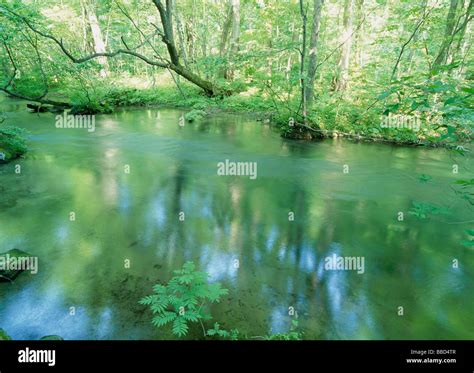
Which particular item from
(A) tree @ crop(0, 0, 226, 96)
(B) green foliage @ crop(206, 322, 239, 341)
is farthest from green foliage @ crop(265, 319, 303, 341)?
(A) tree @ crop(0, 0, 226, 96)

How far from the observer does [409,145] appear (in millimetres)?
12414

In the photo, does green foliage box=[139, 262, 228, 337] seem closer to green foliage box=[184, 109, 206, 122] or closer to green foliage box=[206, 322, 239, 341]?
green foliage box=[206, 322, 239, 341]

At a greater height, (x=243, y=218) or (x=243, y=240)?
(x=243, y=218)

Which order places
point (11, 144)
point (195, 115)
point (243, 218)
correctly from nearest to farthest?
point (195, 115)
point (243, 218)
point (11, 144)

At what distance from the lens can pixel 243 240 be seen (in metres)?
5.48

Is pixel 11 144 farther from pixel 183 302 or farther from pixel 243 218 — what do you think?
pixel 183 302

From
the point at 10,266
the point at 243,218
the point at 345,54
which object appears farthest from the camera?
the point at 345,54

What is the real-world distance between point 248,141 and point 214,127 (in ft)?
10.7

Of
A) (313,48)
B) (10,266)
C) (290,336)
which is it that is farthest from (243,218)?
(313,48)

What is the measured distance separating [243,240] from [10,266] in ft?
11.6

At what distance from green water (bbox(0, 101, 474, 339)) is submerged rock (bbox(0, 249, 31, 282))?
4.7 inches

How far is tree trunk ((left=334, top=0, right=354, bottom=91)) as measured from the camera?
14355 mm
